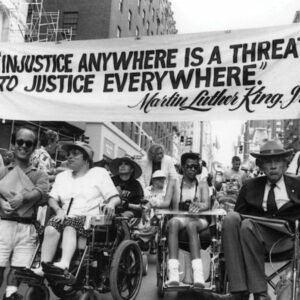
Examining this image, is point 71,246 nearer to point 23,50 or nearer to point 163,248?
point 163,248

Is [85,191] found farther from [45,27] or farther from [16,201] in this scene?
[45,27]

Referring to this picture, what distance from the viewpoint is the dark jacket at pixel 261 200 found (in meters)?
3.91

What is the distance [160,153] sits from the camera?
27.1ft

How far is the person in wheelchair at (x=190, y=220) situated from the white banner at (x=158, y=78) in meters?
0.94

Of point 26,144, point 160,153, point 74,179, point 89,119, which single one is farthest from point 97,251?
point 160,153

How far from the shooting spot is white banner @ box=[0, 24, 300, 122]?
4.65 meters

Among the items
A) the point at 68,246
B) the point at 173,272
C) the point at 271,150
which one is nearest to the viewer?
the point at 68,246

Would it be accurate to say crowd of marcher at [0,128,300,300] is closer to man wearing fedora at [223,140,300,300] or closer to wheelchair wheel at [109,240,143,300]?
man wearing fedora at [223,140,300,300]

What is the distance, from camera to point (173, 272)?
14.6ft

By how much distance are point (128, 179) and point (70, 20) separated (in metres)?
24.5

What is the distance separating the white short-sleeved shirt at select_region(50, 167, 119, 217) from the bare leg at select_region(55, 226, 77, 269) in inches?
13.3

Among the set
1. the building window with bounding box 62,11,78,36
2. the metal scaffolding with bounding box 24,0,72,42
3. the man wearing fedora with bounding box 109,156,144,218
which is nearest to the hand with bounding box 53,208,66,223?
the man wearing fedora with bounding box 109,156,144,218

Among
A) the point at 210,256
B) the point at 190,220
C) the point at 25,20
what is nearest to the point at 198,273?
the point at 210,256

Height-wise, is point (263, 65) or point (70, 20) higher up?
point (70, 20)
